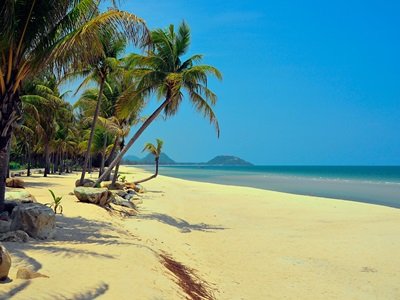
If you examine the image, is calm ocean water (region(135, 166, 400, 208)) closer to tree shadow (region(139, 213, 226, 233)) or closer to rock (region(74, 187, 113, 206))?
tree shadow (region(139, 213, 226, 233))

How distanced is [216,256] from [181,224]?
4391 millimetres

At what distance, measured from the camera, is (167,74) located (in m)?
15.2

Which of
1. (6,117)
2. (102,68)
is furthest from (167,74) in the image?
(6,117)

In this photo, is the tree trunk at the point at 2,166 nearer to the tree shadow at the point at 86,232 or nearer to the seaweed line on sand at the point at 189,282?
the tree shadow at the point at 86,232

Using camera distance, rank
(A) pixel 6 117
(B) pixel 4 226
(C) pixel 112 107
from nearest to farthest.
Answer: (B) pixel 4 226, (A) pixel 6 117, (C) pixel 112 107

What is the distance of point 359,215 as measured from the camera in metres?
15.8

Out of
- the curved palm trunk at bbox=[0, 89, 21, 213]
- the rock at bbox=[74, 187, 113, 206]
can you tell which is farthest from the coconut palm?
the curved palm trunk at bbox=[0, 89, 21, 213]

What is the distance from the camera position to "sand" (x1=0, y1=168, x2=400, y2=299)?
16.4 ft

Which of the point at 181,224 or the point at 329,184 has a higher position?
the point at 329,184

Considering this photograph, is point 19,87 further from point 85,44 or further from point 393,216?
point 393,216

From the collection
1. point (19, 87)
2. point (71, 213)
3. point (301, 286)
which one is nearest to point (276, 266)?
point (301, 286)

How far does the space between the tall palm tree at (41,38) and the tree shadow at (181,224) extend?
18.7 ft

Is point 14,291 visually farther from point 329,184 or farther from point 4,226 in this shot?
point 329,184

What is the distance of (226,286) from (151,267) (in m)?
1.45
